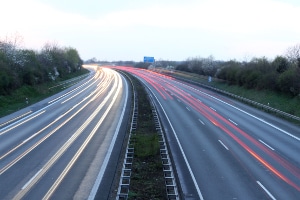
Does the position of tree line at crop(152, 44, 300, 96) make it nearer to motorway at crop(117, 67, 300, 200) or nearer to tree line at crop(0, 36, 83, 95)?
motorway at crop(117, 67, 300, 200)

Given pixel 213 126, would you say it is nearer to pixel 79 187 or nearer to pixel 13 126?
pixel 13 126

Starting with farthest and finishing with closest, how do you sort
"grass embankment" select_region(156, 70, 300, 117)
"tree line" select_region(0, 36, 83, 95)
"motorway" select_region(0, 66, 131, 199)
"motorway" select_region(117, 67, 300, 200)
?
"tree line" select_region(0, 36, 83, 95)
"grass embankment" select_region(156, 70, 300, 117)
"motorway" select_region(117, 67, 300, 200)
"motorway" select_region(0, 66, 131, 199)

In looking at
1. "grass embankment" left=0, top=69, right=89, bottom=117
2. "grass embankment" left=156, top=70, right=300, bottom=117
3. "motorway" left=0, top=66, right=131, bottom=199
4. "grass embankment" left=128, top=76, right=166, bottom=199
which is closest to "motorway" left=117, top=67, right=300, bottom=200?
"grass embankment" left=128, top=76, right=166, bottom=199

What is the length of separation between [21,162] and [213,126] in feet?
50.5

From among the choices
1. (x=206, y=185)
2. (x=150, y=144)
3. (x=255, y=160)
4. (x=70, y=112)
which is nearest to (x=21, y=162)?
(x=150, y=144)

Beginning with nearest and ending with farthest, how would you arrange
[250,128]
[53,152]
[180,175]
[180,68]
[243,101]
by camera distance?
[180,175] < [53,152] < [250,128] < [243,101] < [180,68]

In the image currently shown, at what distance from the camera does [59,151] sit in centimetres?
2167

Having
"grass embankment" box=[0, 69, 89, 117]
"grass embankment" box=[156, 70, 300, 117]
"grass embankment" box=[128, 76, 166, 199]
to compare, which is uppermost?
"grass embankment" box=[128, 76, 166, 199]

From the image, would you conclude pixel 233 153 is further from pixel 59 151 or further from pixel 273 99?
pixel 273 99

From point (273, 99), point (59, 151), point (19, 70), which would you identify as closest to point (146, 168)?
point (59, 151)

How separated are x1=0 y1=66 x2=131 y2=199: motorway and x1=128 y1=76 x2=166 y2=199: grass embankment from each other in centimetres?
99

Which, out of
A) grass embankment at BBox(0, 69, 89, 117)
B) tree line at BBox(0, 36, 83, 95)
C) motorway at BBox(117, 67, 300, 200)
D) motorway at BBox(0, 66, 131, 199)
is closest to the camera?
motorway at BBox(0, 66, 131, 199)

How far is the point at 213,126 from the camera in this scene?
100 ft

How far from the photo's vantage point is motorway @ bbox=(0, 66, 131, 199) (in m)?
15.3
